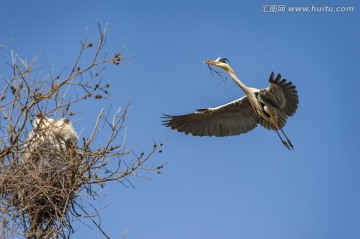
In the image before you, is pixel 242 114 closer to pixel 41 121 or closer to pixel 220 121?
pixel 220 121

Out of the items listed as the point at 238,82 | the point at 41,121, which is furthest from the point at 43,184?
the point at 238,82

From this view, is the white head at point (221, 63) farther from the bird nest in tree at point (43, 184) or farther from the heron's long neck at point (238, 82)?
the bird nest in tree at point (43, 184)

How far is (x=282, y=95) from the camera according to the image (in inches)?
333

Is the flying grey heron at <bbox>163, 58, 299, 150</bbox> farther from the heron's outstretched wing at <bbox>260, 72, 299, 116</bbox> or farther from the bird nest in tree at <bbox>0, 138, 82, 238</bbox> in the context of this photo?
the bird nest in tree at <bbox>0, 138, 82, 238</bbox>

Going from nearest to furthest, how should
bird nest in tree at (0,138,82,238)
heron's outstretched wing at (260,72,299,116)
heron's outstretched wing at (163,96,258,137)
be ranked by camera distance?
1. bird nest in tree at (0,138,82,238)
2. heron's outstretched wing at (260,72,299,116)
3. heron's outstretched wing at (163,96,258,137)

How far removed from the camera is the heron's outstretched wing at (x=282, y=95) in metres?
8.29

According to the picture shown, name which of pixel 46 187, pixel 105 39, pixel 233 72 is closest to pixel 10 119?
pixel 46 187

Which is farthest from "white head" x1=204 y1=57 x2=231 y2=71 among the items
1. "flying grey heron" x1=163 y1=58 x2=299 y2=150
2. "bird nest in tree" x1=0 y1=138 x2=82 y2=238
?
"bird nest in tree" x1=0 y1=138 x2=82 y2=238

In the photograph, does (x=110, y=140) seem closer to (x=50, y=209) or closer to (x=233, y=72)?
(x=50, y=209)

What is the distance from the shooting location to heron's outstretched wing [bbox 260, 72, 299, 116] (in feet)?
27.2

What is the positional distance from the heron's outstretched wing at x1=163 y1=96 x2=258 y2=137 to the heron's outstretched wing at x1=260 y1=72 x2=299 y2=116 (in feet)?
2.02

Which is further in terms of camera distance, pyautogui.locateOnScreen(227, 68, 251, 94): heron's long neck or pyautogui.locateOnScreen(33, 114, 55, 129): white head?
pyautogui.locateOnScreen(227, 68, 251, 94): heron's long neck

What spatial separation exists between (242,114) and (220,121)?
1.04 ft

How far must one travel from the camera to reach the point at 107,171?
5.71m
